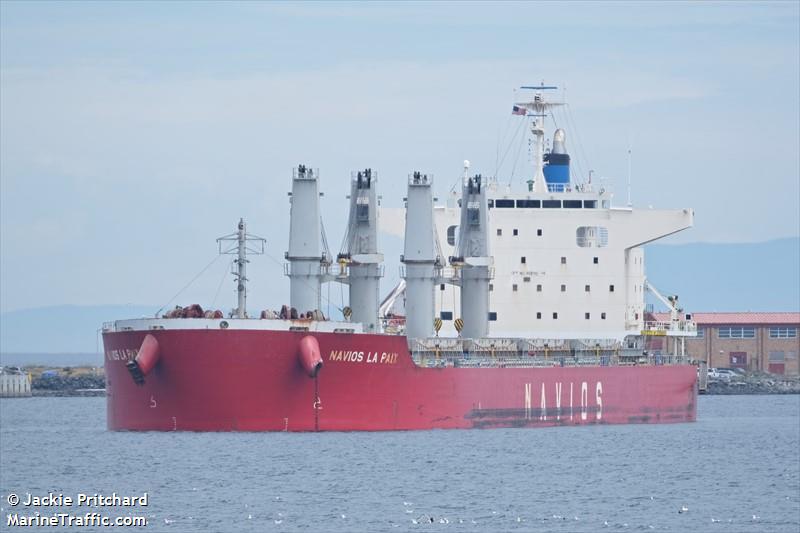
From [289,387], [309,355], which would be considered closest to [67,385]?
[289,387]

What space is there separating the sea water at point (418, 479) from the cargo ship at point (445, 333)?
0.79 meters

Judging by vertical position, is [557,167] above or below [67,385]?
above

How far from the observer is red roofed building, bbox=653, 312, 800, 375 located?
9238 cm

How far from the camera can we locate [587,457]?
132 feet

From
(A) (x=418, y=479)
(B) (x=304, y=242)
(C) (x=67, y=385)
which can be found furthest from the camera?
(C) (x=67, y=385)

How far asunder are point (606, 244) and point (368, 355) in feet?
46.7

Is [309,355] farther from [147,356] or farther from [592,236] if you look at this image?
[592,236]

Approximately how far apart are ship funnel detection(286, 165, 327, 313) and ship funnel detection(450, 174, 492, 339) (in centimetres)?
472

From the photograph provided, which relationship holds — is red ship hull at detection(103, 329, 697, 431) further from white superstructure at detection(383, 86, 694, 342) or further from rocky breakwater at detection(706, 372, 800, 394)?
rocky breakwater at detection(706, 372, 800, 394)

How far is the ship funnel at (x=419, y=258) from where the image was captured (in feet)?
153

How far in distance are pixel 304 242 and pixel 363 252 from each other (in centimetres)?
220

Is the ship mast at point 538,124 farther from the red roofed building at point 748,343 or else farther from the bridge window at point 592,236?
the red roofed building at point 748,343

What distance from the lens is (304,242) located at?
45312 millimetres

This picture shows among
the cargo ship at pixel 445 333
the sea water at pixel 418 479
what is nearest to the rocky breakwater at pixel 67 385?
the cargo ship at pixel 445 333
